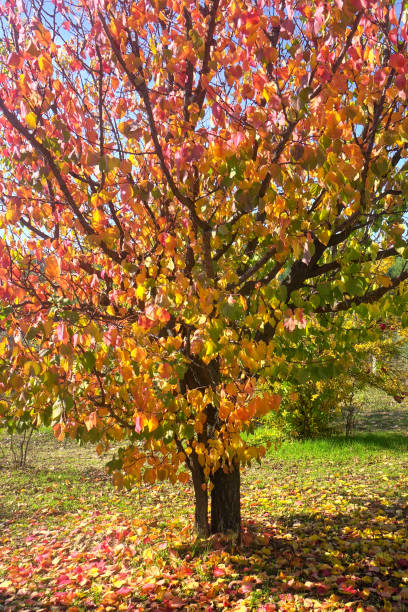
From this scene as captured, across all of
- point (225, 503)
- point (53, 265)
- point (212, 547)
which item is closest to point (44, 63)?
point (53, 265)

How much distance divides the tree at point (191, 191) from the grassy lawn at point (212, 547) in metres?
0.88

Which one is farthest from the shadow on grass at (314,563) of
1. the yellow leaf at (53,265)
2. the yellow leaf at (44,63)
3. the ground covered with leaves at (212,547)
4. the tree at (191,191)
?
the yellow leaf at (44,63)

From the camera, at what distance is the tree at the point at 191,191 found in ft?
8.38

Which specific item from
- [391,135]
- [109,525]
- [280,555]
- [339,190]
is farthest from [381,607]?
[109,525]

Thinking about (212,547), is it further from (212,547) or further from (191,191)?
(191,191)

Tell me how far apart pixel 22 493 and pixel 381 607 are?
6.90 m

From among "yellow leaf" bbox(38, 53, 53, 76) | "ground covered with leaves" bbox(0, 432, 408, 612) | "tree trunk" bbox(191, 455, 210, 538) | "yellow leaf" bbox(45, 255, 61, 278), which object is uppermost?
"yellow leaf" bbox(38, 53, 53, 76)

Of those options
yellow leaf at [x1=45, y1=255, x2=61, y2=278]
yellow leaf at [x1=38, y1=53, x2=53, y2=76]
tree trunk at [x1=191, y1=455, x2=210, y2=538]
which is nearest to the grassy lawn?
tree trunk at [x1=191, y1=455, x2=210, y2=538]

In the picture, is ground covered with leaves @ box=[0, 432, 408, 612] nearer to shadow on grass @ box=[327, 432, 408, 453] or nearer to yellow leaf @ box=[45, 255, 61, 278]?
shadow on grass @ box=[327, 432, 408, 453]

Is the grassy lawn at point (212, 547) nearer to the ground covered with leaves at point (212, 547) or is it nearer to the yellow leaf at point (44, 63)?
the ground covered with leaves at point (212, 547)

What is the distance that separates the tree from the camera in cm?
255

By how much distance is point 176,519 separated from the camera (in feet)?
19.1

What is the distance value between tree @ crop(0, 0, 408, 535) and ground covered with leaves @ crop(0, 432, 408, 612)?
89 centimetres

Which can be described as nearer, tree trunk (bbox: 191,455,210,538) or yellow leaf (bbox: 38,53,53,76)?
yellow leaf (bbox: 38,53,53,76)
